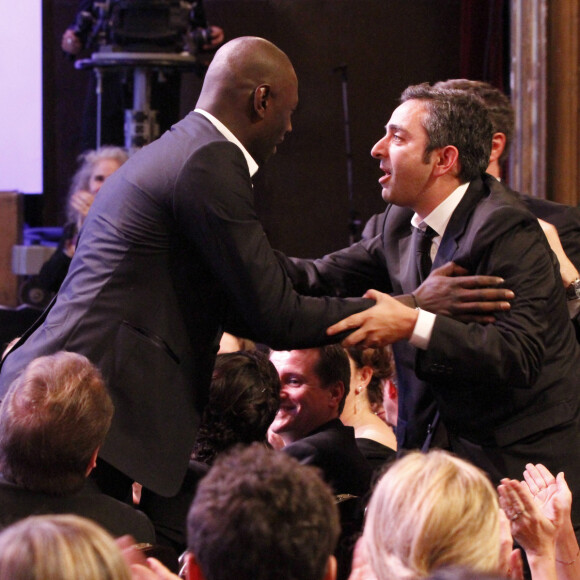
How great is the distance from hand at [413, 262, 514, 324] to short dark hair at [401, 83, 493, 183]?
11.4 inches

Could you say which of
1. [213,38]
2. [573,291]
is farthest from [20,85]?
[573,291]

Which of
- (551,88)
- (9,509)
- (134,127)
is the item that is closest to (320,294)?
(9,509)

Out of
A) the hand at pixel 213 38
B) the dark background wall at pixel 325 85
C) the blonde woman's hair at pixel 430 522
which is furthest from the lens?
the dark background wall at pixel 325 85

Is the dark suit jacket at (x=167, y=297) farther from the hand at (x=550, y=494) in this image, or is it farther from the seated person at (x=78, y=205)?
the seated person at (x=78, y=205)

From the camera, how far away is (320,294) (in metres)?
2.70

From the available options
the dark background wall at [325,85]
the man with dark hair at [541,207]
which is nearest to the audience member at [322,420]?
the man with dark hair at [541,207]

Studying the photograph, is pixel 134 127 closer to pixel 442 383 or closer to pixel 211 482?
pixel 442 383

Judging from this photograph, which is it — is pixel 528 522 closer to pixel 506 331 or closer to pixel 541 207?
pixel 506 331

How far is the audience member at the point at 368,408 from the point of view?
2.63 metres

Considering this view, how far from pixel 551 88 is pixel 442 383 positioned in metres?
2.72

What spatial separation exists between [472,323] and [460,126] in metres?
0.50

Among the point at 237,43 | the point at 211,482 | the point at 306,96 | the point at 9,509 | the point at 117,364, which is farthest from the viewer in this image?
the point at 306,96

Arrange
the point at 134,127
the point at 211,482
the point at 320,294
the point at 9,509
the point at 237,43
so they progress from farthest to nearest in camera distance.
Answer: the point at 134,127, the point at 320,294, the point at 237,43, the point at 9,509, the point at 211,482

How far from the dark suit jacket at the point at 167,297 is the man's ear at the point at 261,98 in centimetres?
11
